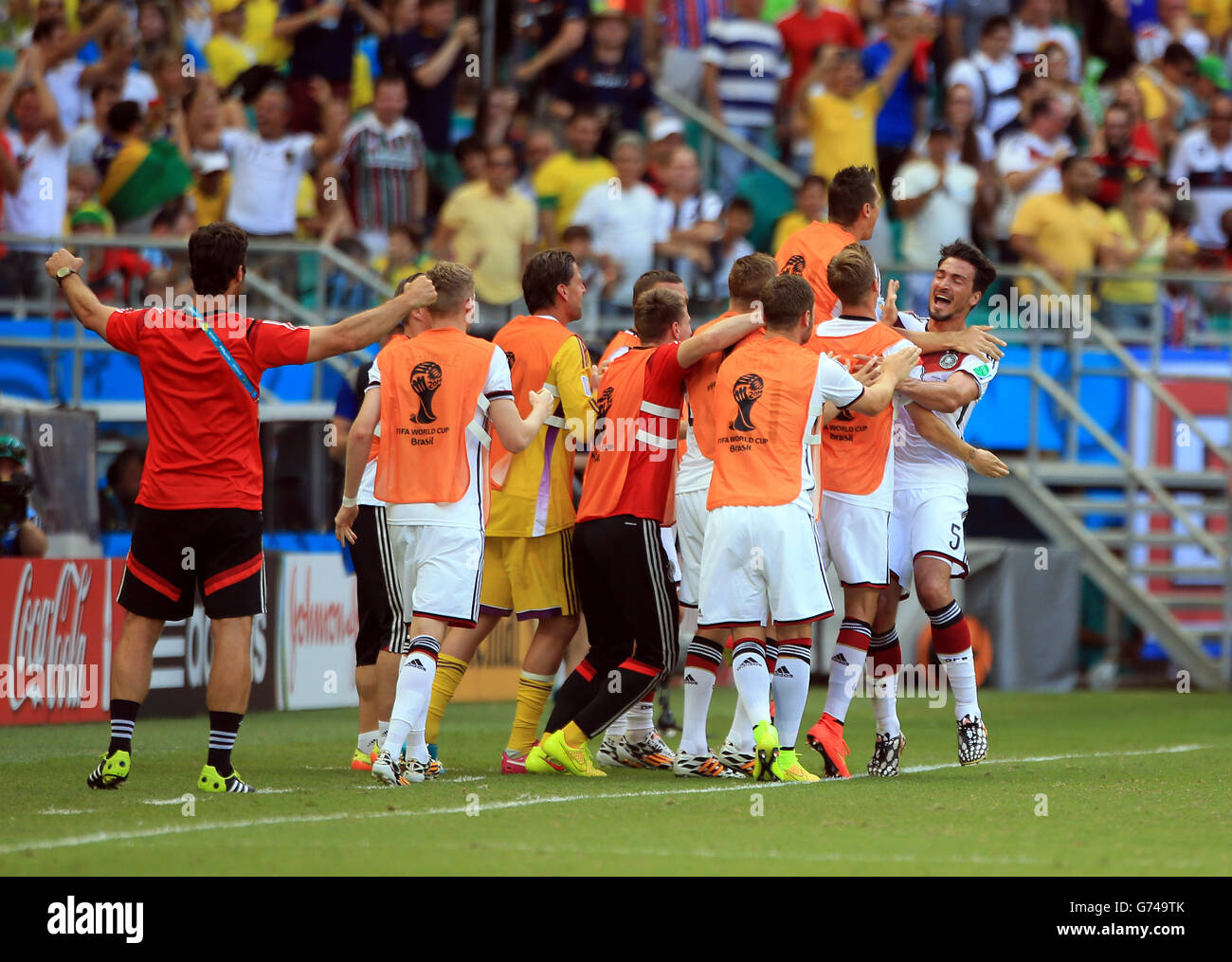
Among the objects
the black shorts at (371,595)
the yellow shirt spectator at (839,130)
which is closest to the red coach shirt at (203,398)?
the black shorts at (371,595)

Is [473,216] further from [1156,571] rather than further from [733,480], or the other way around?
[733,480]

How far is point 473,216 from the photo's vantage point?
15969 mm

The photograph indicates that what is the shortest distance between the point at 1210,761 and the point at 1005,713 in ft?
12.0

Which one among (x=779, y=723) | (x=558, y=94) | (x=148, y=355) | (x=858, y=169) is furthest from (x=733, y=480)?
(x=558, y=94)

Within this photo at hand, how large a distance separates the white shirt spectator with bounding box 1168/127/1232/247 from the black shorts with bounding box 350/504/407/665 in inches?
A: 471

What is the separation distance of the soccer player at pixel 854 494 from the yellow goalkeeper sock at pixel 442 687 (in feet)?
5.83

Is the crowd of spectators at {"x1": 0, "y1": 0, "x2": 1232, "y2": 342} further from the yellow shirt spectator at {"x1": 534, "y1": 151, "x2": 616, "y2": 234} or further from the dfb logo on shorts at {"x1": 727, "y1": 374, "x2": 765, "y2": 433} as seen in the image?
the dfb logo on shorts at {"x1": 727, "y1": 374, "x2": 765, "y2": 433}

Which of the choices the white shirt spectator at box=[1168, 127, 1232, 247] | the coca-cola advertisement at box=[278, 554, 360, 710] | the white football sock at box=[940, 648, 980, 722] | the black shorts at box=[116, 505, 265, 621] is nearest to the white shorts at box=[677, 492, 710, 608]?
the white football sock at box=[940, 648, 980, 722]

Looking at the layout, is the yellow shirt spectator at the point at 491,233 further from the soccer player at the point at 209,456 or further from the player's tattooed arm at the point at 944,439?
the soccer player at the point at 209,456

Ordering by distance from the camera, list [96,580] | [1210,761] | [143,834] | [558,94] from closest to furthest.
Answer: [143,834]
[1210,761]
[96,580]
[558,94]

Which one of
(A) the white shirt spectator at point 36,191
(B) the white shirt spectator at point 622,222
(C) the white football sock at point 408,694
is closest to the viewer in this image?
(C) the white football sock at point 408,694

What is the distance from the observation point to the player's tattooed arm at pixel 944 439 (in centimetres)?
899

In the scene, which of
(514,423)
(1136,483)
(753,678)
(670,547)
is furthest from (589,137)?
(753,678)
